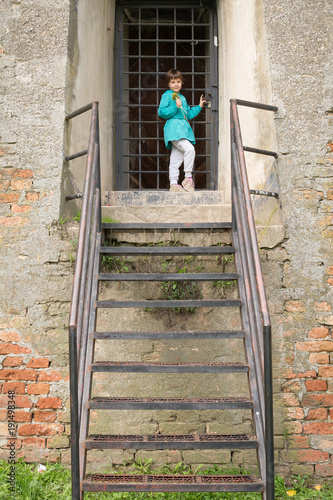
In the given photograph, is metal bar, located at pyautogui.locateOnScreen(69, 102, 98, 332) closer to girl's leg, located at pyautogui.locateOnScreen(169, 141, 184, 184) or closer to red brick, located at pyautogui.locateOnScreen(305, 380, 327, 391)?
girl's leg, located at pyautogui.locateOnScreen(169, 141, 184, 184)

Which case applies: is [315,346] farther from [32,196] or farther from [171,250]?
[32,196]

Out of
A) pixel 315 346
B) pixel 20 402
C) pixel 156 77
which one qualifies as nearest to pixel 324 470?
pixel 315 346

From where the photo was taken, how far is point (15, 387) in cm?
384

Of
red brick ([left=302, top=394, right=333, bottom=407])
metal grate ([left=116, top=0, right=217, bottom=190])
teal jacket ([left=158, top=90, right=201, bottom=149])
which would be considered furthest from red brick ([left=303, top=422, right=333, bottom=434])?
teal jacket ([left=158, top=90, right=201, bottom=149])

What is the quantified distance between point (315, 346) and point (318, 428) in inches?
24.5

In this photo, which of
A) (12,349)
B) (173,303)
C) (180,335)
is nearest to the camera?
(180,335)

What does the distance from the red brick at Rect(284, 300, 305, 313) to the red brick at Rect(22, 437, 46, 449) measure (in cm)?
215

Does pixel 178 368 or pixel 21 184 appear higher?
pixel 21 184

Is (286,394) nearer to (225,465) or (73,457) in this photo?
(225,465)

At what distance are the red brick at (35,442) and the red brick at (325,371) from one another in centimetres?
220

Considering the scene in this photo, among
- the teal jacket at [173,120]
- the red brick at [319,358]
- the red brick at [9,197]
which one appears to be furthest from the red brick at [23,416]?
the teal jacket at [173,120]

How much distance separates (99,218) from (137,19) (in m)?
3.11

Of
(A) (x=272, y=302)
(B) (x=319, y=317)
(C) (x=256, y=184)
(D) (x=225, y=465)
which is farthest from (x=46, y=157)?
(D) (x=225, y=465)

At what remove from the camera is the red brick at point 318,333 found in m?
3.84
